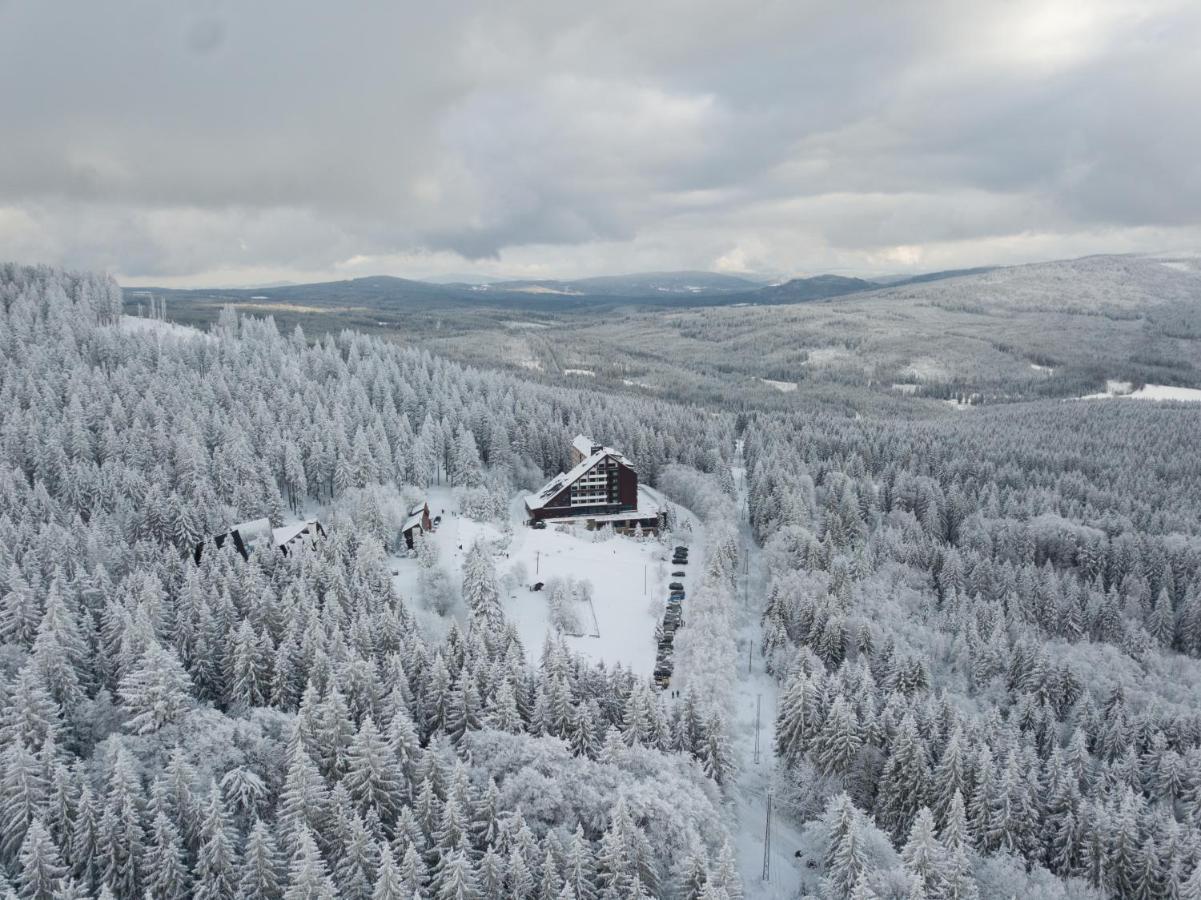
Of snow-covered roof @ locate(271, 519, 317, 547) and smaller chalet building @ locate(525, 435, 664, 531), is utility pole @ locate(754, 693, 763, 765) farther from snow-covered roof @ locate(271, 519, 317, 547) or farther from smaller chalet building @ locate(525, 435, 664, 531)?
snow-covered roof @ locate(271, 519, 317, 547)

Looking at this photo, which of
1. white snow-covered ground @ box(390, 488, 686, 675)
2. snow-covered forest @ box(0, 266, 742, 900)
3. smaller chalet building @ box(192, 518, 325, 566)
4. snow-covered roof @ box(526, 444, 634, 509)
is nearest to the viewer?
snow-covered forest @ box(0, 266, 742, 900)

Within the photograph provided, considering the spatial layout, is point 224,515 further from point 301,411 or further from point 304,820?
point 304,820

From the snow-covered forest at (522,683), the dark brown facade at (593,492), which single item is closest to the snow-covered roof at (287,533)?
the snow-covered forest at (522,683)

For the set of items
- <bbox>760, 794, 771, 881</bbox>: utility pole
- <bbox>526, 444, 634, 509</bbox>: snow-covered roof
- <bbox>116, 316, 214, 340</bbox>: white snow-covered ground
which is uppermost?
<bbox>116, 316, 214, 340</bbox>: white snow-covered ground

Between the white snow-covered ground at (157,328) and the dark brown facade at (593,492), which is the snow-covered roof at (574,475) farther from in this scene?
the white snow-covered ground at (157,328)

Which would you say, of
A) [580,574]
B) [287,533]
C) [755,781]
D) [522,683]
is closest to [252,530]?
[287,533]

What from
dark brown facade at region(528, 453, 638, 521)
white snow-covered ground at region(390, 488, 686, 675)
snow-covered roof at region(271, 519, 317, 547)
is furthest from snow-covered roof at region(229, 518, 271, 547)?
dark brown facade at region(528, 453, 638, 521)

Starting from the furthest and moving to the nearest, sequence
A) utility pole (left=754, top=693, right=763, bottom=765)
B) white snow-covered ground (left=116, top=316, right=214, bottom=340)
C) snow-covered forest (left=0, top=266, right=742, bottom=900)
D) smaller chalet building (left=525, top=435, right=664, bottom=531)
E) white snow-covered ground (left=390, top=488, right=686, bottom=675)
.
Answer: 1. white snow-covered ground (left=116, top=316, right=214, bottom=340)
2. smaller chalet building (left=525, top=435, right=664, bottom=531)
3. white snow-covered ground (left=390, top=488, right=686, bottom=675)
4. utility pole (left=754, top=693, right=763, bottom=765)
5. snow-covered forest (left=0, top=266, right=742, bottom=900)
